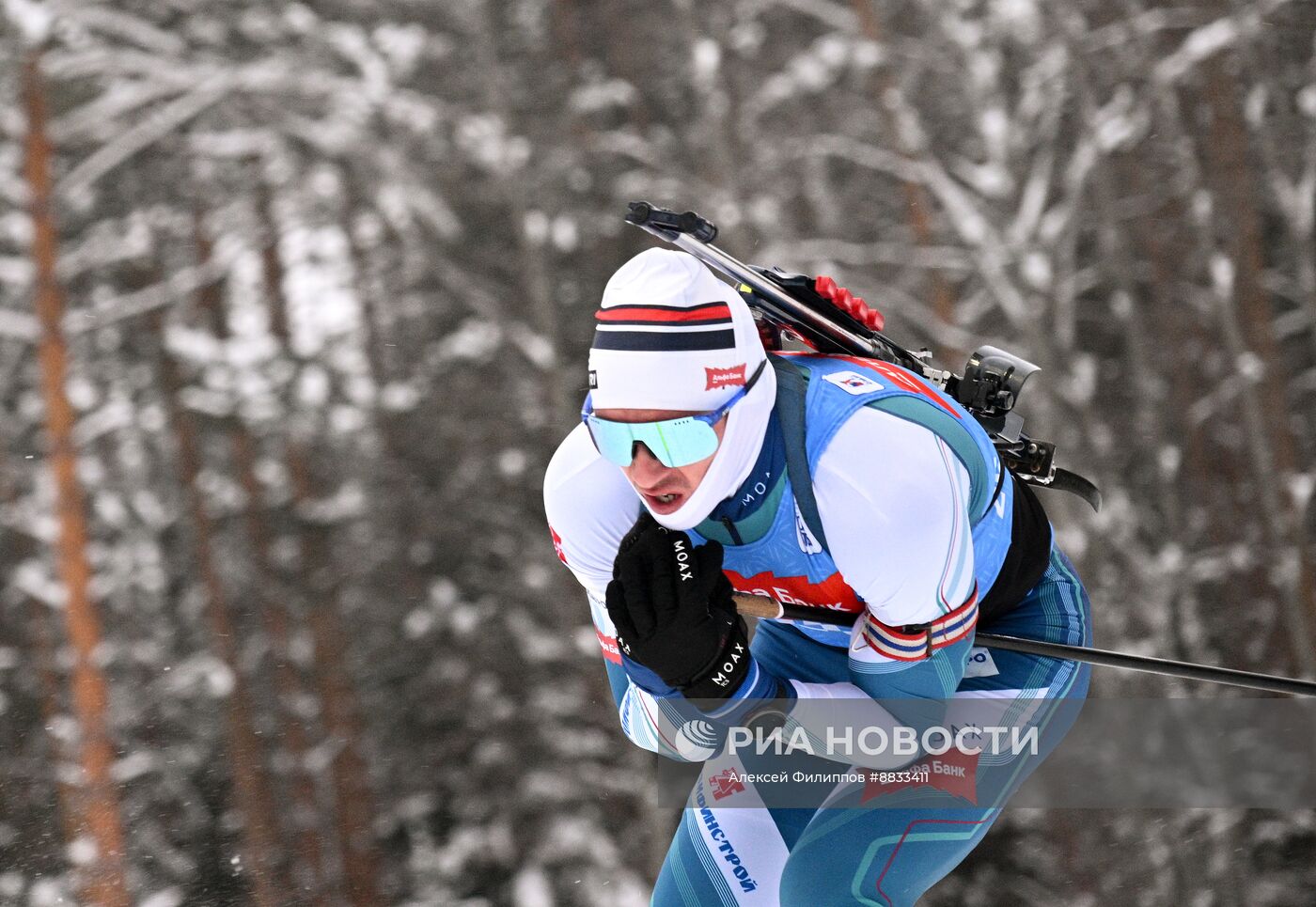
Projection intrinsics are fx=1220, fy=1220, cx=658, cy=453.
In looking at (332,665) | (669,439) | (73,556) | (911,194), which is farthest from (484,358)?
(669,439)

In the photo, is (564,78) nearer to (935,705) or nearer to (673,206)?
(673,206)

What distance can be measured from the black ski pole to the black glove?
20 cm

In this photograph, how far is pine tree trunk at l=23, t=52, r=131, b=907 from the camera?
618 centimetres

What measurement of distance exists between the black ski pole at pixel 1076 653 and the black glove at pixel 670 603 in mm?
196

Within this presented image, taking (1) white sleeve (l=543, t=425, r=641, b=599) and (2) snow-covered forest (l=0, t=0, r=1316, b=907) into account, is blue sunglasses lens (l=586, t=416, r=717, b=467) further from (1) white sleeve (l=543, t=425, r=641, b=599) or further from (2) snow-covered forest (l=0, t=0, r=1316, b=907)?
(2) snow-covered forest (l=0, t=0, r=1316, b=907)

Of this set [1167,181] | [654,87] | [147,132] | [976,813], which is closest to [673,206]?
[654,87]

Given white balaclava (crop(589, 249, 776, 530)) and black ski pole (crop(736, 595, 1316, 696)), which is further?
black ski pole (crop(736, 595, 1316, 696))

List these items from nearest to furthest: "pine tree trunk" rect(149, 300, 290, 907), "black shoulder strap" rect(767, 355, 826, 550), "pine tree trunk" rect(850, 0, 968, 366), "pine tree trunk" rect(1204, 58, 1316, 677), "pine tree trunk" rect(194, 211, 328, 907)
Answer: "black shoulder strap" rect(767, 355, 826, 550) < "pine tree trunk" rect(149, 300, 290, 907) < "pine tree trunk" rect(194, 211, 328, 907) < "pine tree trunk" rect(850, 0, 968, 366) < "pine tree trunk" rect(1204, 58, 1316, 677)

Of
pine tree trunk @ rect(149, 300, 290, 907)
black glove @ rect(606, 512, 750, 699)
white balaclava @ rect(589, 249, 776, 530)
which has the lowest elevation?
pine tree trunk @ rect(149, 300, 290, 907)

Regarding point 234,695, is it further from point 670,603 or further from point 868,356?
point 670,603

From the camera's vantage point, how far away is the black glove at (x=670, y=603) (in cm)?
189

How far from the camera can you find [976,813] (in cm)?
230

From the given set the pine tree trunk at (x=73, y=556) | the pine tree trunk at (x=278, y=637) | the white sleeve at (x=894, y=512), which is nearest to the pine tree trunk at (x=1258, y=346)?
the pine tree trunk at (x=278, y=637)

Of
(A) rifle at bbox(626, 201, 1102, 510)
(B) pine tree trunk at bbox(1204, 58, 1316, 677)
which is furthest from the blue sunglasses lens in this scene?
(B) pine tree trunk at bbox(1204, 58, 1316, 677)
